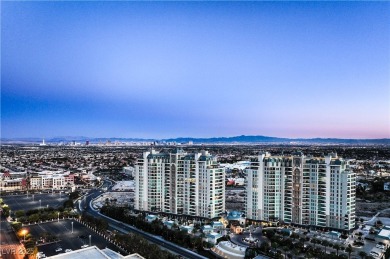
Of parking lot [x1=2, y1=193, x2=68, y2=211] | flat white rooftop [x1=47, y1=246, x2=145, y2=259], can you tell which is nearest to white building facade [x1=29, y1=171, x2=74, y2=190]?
parking lot [x1=2, y1=193, x2=68, y2=211]

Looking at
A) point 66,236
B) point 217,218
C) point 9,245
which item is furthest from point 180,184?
point 9,245

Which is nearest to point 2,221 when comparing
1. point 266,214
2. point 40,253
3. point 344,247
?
point 40,253

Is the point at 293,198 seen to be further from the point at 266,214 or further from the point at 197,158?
the point at 197,158

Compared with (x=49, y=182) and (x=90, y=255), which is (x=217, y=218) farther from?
(x=49, y=182)

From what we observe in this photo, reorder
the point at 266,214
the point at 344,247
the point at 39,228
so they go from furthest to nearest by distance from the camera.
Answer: the point at 266,214 → the point at 39,228 → the point at 344,247

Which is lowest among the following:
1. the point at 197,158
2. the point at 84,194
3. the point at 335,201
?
the point at 84,194

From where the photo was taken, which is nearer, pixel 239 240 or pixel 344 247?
pixel 344 247

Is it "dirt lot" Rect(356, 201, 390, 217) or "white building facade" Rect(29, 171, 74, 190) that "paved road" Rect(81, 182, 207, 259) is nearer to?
"white building facade" Rect(29, 171, 74, 190)

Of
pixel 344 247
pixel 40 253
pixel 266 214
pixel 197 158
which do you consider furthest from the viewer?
pixel 197 158
